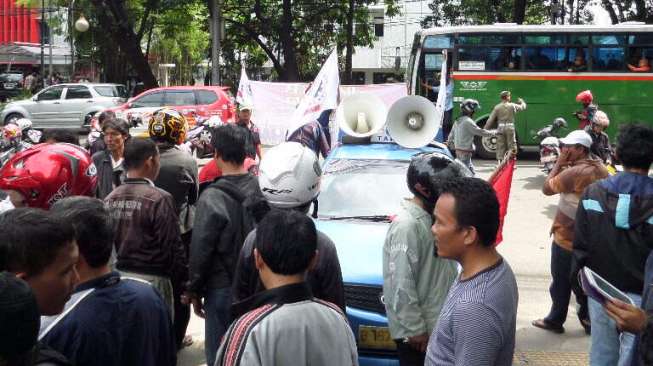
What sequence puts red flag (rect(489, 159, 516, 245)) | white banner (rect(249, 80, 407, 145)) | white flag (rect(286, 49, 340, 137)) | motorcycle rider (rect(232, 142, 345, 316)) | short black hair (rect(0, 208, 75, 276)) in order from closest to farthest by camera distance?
short black hair (rect(0, 208, 75, 276)), motorcycle rider (rect(232, 142, 345, 316)), red flag (rect(489, 159, 516, 245)), white flag (rect(286, 49, 340, 137)), white banner (rect(249, 80, 407, 145))

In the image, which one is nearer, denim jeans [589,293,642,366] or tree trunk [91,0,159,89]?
denim jeans [589,293,642,366]

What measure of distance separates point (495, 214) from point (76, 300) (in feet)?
4.83

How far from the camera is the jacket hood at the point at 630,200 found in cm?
385

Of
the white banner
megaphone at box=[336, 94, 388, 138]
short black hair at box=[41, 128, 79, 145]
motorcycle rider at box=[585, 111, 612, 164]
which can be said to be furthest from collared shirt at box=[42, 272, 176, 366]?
the white banner

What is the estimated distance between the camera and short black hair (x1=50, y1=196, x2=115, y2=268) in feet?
8.14

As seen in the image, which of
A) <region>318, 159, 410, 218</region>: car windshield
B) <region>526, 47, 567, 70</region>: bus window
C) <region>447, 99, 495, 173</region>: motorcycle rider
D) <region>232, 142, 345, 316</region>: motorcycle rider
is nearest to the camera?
<region>232, 142, 345, 316</region>: motorcycle rider

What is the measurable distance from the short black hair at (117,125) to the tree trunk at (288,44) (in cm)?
2204

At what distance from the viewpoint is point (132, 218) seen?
3891 millimetres

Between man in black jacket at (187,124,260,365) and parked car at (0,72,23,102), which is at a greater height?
parked car at (0,72,23,102)

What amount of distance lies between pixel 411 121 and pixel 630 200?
3.19 meters

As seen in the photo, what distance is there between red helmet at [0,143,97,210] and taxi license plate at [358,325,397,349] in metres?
1.89

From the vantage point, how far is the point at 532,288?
7227 millimetres

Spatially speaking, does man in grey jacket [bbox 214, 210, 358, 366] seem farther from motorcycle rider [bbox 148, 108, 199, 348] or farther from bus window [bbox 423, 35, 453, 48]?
bus window [bbox 423, 35, 453, 48]

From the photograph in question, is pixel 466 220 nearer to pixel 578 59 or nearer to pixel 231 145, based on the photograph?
pixel 231 145
